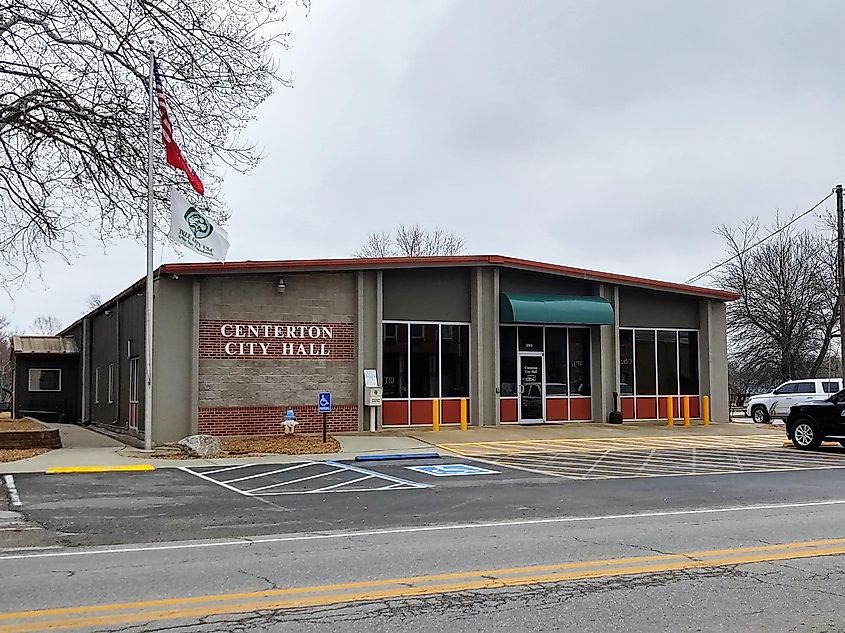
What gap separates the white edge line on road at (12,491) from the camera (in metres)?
12.4

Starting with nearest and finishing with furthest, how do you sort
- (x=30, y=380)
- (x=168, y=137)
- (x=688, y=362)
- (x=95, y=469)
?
(x=95, y=469), (x=168, y=137), (x=688, y=362), (x=30, y=380)

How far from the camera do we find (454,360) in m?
25.7

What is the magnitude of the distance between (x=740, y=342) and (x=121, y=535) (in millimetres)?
48889

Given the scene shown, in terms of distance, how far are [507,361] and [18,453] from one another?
13.6 metres

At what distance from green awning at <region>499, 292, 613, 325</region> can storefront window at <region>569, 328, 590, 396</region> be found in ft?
4.06

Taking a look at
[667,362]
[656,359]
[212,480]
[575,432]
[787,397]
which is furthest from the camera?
[787,397]

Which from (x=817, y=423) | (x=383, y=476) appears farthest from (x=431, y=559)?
(x=817, y=423)

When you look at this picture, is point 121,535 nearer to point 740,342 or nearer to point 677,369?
point 677,369

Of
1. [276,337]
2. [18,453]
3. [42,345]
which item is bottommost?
[18,453]

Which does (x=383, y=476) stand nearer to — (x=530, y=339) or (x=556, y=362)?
(x=530, y=339)

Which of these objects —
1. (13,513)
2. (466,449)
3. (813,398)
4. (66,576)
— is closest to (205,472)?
(13,513)

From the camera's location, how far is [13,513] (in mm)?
11562

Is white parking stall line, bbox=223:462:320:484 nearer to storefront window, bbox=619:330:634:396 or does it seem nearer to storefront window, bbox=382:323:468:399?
storefront window, bbox=382:323:468:399

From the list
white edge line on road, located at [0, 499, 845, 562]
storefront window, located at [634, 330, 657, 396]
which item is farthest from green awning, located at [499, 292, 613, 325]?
white edge line on road, located at [0, 499, 845, 562]
